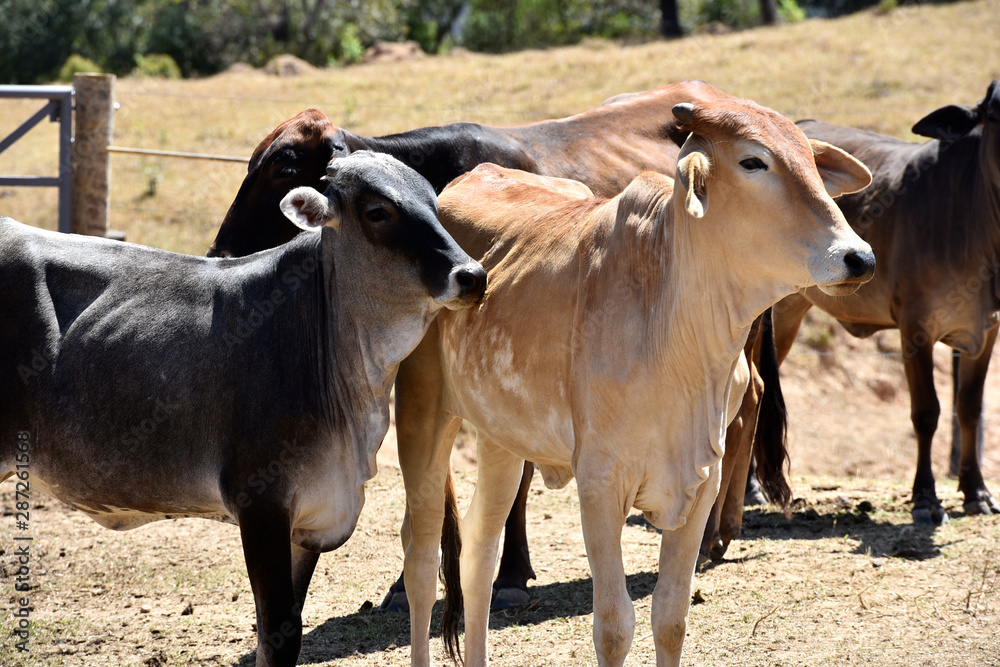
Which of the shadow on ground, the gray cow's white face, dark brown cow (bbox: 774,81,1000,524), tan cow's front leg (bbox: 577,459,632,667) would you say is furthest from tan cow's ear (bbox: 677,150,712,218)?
dark brown cow (bbox: 774,81,1000,524)

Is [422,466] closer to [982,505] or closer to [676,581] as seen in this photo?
[676,581]

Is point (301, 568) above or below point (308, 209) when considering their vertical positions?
below

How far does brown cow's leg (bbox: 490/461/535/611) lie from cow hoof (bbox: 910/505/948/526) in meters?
2.51

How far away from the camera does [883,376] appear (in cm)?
1137

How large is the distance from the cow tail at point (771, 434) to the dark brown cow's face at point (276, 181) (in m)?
2.68

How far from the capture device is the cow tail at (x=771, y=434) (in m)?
5.87

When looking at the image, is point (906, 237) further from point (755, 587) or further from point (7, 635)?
point (7, 635)

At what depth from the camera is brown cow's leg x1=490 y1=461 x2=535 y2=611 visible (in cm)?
515

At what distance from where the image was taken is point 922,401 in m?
6.66

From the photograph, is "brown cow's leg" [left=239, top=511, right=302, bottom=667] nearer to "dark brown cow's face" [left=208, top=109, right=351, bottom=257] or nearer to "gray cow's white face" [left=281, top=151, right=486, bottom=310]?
"gray cow's white face" [left=281, top=151, right=486, bottom=310]

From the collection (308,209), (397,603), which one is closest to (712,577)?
(397,603)

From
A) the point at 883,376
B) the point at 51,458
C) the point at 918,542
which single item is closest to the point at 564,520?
the point at 918,542

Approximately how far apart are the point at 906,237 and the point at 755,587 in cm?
272

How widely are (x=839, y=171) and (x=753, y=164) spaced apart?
546 mm
